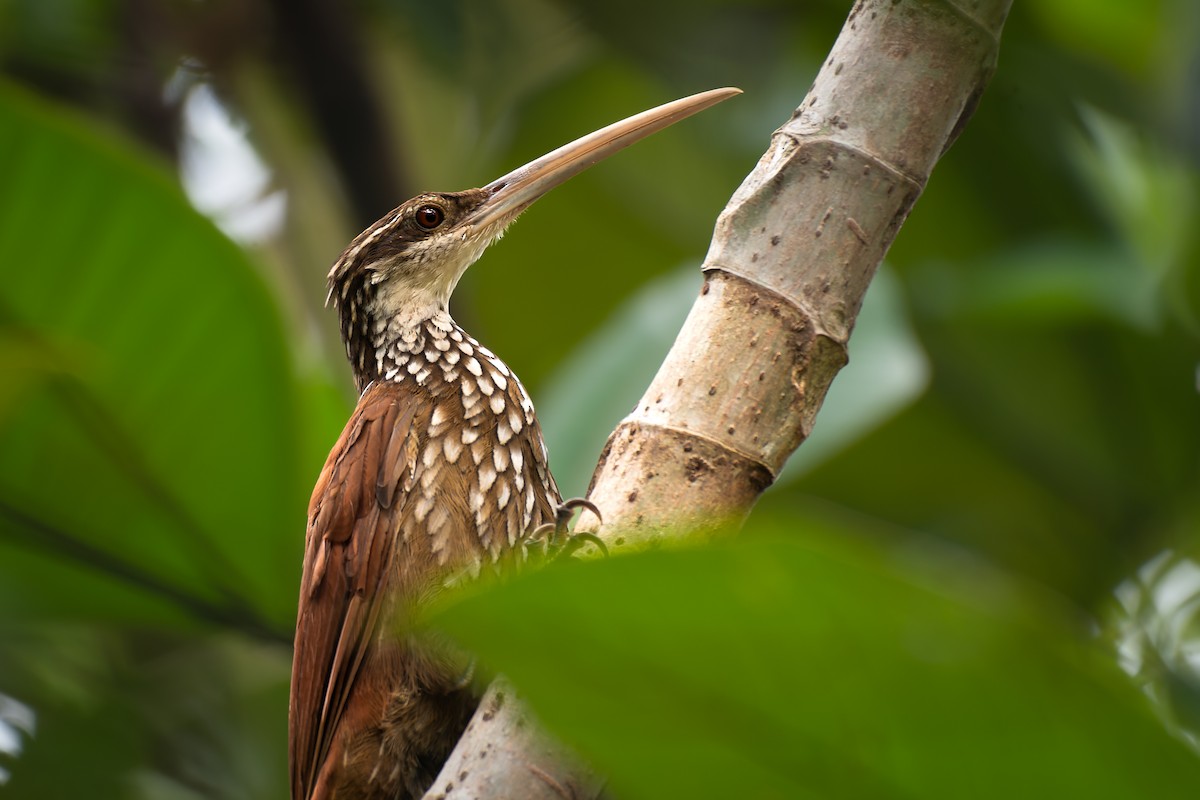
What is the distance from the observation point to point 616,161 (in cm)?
518

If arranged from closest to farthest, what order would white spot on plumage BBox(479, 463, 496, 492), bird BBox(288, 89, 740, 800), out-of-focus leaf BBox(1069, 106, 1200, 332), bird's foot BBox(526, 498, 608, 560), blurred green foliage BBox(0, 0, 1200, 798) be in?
bird's foot BBox(526, 498, 608, 560)
bird BBox(288, 89, 740, 800)
white spot on plumage BBox(479, 463, 496, 492)
blurred green foliage BBox(0, 0, 1200, 798)
out-of-focus leaf BBox(1069, 106, 1200, 332)

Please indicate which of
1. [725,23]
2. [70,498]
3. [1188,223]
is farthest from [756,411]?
[725,23]

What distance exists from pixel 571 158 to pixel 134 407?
3.93 feet

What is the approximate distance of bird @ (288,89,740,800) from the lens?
2.69 metres

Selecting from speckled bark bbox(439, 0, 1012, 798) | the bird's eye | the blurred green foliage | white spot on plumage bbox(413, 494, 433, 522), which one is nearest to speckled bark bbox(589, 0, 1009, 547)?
speckled bark bbox(439, 0, 1012, 798)

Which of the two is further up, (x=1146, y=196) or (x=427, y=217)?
(x=1146, y=196)

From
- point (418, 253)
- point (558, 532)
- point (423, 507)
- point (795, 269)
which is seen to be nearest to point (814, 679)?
point (795, 269)

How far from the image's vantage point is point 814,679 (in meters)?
1.34

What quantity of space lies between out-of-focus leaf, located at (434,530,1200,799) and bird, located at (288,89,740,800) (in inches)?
44.0

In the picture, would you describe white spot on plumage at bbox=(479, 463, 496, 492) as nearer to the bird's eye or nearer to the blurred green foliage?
the blurred green foliage

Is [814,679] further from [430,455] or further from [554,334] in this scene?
[554,334]

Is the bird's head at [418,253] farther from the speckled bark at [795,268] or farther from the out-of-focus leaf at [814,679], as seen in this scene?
the out-of-focus leaf at [814,679]

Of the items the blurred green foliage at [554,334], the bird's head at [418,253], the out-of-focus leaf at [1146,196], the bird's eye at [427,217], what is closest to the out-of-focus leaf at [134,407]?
the blurred green foliage at [554,334]

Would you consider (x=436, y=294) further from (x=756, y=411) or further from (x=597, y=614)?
(x=597, y=614)
